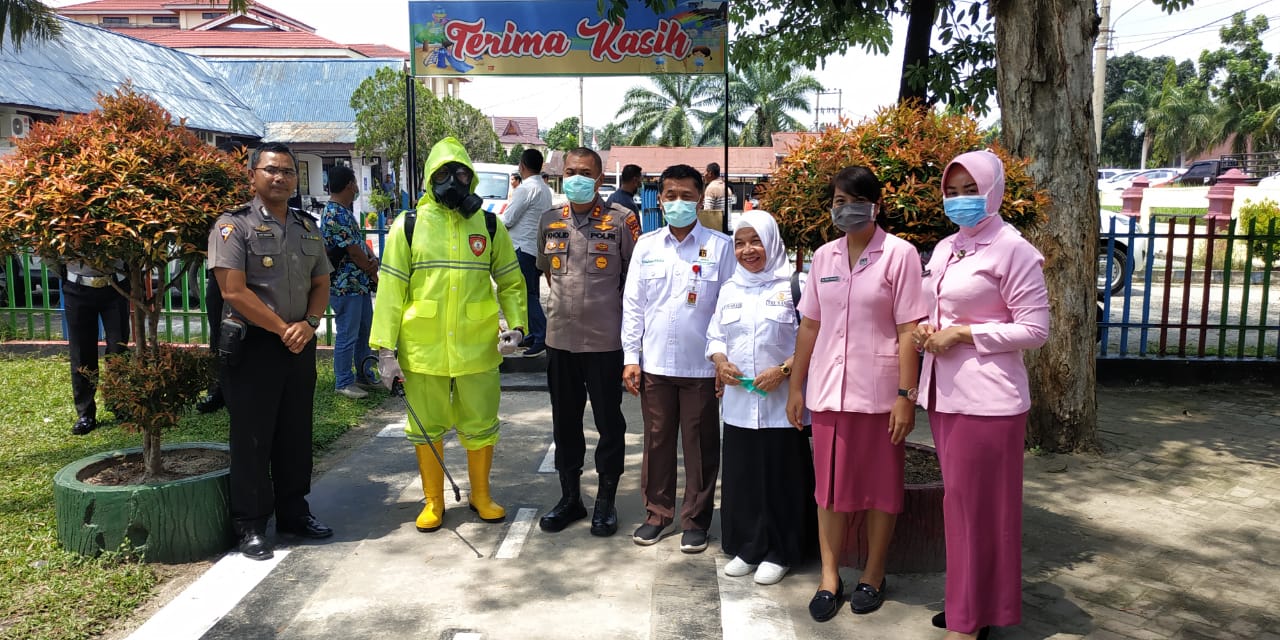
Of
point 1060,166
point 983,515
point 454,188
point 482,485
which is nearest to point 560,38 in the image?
point 454,188

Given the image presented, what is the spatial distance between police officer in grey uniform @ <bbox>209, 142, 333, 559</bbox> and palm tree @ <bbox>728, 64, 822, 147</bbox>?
143ft

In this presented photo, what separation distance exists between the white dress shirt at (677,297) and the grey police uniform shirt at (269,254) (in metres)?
1.57

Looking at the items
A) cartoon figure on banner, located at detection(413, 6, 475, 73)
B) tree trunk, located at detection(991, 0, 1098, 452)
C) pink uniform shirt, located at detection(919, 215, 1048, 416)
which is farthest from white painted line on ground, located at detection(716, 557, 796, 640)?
cartoon figure on banner, located at detection(413, 6, 475, 73)

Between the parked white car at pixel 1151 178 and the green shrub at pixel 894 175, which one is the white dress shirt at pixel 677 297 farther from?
the parked white car at pixel 1151 178

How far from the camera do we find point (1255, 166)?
3784 cm

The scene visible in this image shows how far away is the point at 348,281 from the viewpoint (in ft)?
24.2

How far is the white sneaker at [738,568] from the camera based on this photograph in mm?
4281

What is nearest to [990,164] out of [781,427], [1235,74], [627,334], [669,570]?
[781,427]

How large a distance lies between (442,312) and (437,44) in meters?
3.95

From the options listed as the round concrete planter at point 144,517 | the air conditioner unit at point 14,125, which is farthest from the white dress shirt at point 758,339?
the air conditioner unit at point 14,125

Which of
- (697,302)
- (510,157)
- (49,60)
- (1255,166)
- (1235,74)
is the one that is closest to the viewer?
(697,302)

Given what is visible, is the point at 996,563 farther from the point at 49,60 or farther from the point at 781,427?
the point at 49,60

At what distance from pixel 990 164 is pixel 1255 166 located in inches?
1649

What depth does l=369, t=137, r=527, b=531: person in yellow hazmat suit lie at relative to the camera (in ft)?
15.3
